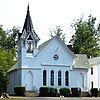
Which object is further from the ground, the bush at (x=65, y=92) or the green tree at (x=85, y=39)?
the green tree at (x=85, y=39)

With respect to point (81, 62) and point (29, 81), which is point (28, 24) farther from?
point (81, 62)

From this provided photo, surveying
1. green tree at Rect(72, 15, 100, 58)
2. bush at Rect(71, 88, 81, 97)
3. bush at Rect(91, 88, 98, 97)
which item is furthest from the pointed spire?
green tree at Rect(72, 15, 100, 58)

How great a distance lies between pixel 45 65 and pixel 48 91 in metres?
4.89

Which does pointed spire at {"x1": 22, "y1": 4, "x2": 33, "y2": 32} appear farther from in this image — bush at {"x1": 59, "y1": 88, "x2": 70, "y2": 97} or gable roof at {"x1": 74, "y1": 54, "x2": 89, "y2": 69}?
bush at {"x1": 59, "y1": 88, "x2": 70, "y2": 97}

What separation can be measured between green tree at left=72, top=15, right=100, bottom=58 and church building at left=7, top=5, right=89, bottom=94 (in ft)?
92.1

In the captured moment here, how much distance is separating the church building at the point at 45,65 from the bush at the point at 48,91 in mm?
2435

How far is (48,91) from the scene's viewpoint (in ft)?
202

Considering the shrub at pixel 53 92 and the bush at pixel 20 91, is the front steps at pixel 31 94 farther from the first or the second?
the shrub at pixel 53 92

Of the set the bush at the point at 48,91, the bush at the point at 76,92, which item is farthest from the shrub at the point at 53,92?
the bush at the point at 76,92

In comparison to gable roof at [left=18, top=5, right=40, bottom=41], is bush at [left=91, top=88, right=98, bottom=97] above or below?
below

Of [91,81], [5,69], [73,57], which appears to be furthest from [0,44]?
[73,57]

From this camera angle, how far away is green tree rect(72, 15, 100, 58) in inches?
3757

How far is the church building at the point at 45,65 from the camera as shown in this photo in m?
64.5

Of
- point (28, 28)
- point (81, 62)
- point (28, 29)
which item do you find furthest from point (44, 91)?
point (28, 28)
